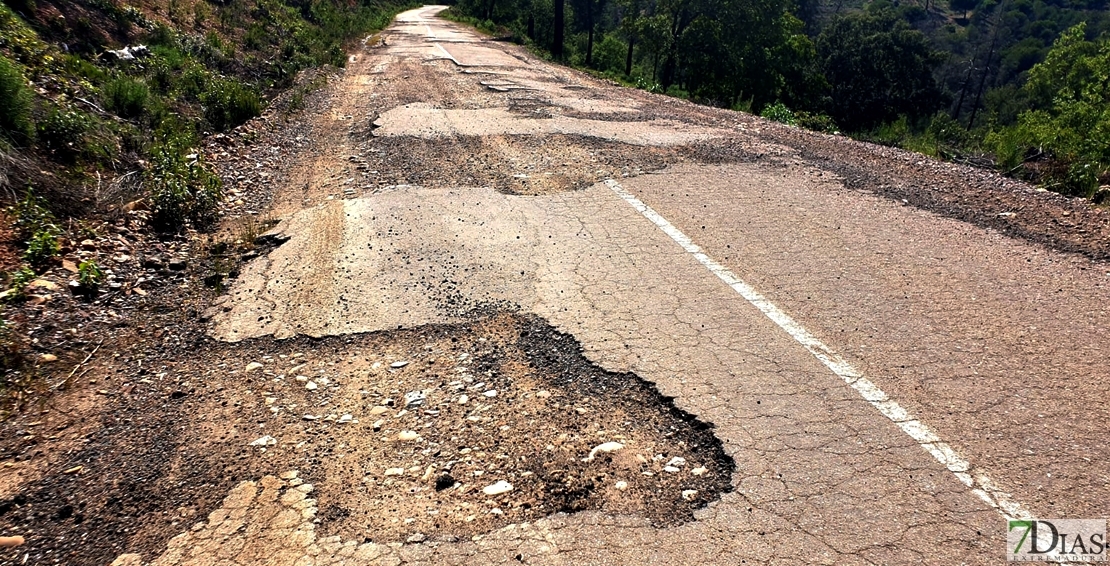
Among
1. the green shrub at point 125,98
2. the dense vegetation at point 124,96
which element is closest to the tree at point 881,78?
the dense vegetation at point 124,96

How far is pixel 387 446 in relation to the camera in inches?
126

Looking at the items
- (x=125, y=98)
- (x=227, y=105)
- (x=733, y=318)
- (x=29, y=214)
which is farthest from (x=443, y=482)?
(x=227, y=105)

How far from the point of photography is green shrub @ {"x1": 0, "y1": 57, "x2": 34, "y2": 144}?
18.5 ft

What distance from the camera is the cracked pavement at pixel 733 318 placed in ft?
8.65

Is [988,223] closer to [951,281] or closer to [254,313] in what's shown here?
[951,281]

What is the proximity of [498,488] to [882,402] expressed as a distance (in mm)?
2071

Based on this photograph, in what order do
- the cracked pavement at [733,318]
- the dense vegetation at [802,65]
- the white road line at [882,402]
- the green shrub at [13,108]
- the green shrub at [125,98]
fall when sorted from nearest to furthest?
the cracked pavement at [733,318], the white road line at [882,402], the green shrub at [13,108], the green shrub at [125,98], the dense vegetation at [802,65]

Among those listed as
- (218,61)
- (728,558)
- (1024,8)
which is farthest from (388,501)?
(1024,8)

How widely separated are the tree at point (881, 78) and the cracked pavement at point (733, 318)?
29865 millimetres

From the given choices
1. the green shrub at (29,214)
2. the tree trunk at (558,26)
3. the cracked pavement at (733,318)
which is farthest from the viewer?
the tree trunk at (558,26)

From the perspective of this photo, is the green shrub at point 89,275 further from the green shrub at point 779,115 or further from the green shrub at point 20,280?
the green shrub at point 779,115

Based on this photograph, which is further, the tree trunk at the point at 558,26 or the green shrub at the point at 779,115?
the tree trunk at the point at 558,26

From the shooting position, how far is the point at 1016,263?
16.3ft

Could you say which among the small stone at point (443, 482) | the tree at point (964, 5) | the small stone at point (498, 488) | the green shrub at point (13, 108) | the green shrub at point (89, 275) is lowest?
the small stone at point (443, 482)
